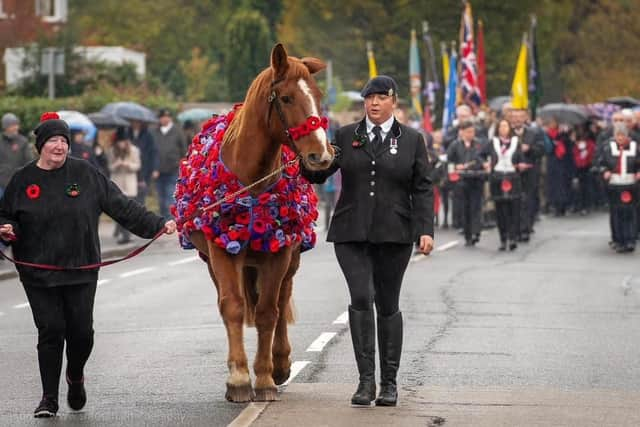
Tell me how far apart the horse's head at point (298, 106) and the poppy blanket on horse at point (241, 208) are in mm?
495

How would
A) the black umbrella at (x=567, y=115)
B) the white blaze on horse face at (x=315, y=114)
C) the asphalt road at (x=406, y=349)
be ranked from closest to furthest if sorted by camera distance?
1. the white blaze on horse face at (x=315, y=114)
2. the asphalt road at (x=406, y=349)
3. the black umbrella at (x=567, y=115)

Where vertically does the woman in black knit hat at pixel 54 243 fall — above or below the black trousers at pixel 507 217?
above

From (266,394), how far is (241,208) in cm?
109

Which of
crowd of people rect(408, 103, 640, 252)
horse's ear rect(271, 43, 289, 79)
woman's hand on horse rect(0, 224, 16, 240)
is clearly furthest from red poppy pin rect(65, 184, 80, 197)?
crowd of people rect(408, 103, 640, 252)

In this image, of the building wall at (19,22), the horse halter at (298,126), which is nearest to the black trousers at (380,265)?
the horse halter at (298,126)

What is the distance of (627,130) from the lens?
81.3ft

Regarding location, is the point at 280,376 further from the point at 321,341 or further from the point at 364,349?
the point at 321,341

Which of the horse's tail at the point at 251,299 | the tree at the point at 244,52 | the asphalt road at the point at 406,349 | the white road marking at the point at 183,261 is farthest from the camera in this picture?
the tree at the point at 244,52

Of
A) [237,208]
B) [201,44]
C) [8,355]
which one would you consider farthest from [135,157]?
[201,44]

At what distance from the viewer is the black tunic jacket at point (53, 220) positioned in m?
9.48

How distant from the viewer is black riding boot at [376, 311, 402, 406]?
9.61 metres

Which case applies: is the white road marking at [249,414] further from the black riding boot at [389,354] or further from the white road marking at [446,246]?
the white road marking at [446,246]

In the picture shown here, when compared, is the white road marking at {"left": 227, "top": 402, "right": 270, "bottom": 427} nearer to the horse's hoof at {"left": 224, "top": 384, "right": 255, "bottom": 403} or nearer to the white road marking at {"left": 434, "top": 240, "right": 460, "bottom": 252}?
the horse's hoof at {"left": 224, "top": 384, "right": 255, "bottom": 403}

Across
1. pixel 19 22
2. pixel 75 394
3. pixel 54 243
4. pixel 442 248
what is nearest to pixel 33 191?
pixel 54 243
